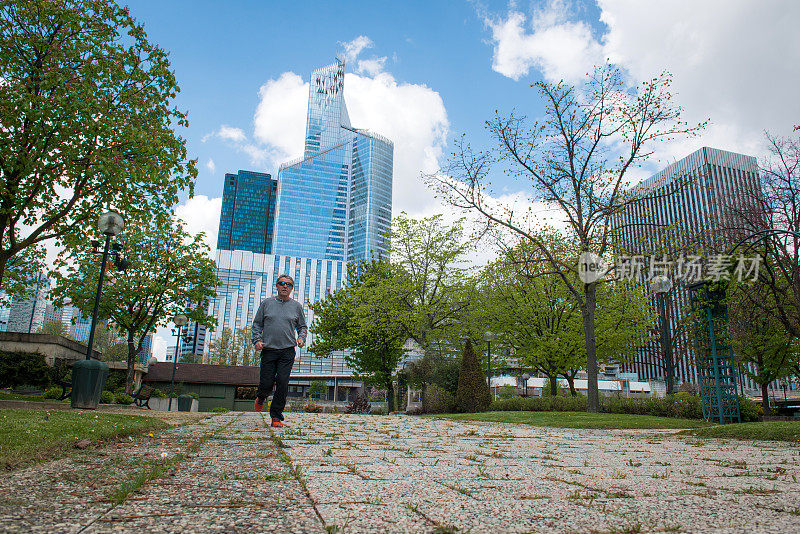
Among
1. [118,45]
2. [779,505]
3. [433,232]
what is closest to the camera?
[779,505]

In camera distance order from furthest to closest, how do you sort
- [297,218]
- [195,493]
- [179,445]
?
[297,218] → [179,445] → [195,493]

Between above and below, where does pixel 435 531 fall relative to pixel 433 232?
below

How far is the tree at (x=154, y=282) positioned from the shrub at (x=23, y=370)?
3993 mm

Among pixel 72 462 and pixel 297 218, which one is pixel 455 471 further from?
pixel 297 218

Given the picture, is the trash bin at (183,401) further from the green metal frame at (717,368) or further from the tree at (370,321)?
the green metal frame at (717,368)

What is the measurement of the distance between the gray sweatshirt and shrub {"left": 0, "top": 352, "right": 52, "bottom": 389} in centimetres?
1607

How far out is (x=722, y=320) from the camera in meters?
13.7

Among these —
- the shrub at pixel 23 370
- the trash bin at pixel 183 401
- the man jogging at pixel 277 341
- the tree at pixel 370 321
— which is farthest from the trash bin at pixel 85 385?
the tree at pixel 370 321

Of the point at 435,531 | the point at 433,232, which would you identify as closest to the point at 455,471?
the point at 435,531

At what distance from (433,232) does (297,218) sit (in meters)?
162

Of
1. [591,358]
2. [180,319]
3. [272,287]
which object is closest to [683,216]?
[591,358]

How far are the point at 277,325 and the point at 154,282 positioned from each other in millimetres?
18525

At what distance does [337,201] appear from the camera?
189 metres

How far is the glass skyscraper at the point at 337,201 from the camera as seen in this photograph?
18288 cm
